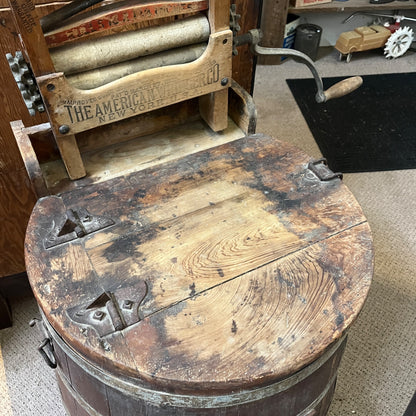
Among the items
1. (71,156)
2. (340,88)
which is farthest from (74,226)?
(340,88)

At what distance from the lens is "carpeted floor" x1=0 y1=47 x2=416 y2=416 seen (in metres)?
1.59

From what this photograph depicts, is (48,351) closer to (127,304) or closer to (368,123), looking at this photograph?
(127,304)

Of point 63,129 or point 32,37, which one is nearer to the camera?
point 32,37

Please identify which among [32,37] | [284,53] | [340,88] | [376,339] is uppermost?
[32,37]

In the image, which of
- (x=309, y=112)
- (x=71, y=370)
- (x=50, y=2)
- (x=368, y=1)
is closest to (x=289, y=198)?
(x=71, y=370)

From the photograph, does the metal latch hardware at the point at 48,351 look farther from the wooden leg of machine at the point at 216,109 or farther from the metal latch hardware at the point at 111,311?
the wooden leg of machine at the point at 216,109

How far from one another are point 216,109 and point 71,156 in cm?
43

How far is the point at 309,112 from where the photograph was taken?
2773mm

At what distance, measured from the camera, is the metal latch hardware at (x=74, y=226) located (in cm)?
101

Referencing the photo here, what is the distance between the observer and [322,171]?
117 centimetres

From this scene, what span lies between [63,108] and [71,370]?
23.2 inches

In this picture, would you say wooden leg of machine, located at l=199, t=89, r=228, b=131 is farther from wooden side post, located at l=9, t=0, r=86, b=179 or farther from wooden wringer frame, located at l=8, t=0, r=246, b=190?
wooden side post, located at l=9, t=0, r=86, b=179

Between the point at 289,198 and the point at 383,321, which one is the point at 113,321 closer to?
the point at 289,198

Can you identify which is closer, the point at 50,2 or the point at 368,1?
the point at 50,2
